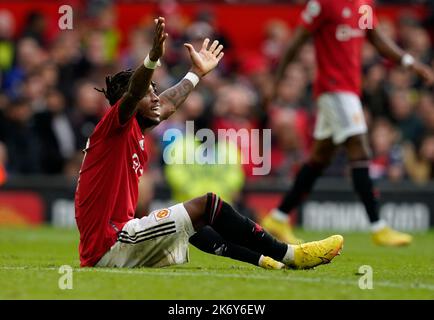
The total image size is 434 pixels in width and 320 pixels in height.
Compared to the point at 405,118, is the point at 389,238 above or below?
below

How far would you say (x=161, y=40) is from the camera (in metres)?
7.66

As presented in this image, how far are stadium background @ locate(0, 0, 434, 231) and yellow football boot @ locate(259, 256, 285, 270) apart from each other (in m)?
6.23

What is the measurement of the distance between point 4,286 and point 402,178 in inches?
431

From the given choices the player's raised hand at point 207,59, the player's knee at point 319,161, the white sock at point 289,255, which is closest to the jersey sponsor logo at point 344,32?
the player's knee at point 319,161

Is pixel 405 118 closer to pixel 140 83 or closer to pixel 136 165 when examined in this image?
pixel 136 165

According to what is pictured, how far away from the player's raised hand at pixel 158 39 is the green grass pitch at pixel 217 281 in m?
1.50

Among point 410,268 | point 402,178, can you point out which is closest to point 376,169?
point 402,178

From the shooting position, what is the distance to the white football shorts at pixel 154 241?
773 cm

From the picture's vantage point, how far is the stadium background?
16469 millimetres

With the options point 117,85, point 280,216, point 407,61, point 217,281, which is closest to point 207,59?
point 117,85

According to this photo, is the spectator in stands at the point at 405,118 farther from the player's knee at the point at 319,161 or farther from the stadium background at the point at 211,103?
the player's knee at the point at 319,161

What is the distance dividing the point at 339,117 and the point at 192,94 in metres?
5.72

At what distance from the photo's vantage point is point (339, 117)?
11.8 meters
